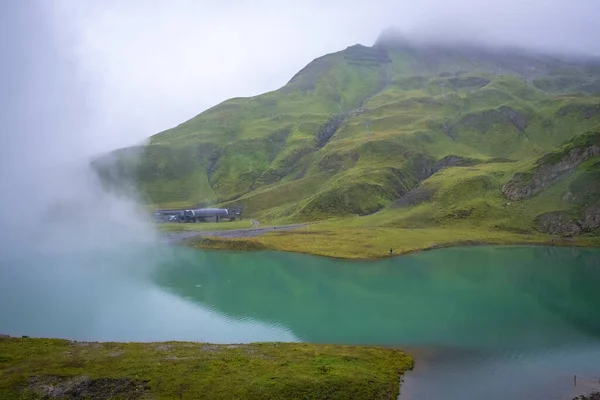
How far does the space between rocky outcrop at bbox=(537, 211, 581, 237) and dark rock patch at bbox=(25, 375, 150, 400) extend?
115758mm

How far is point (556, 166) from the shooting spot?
14075 cm

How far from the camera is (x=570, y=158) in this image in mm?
140125

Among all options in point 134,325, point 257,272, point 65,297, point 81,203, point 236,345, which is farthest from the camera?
point 81,203

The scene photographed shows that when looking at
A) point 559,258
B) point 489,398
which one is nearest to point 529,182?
point 559,258

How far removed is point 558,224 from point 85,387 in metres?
122

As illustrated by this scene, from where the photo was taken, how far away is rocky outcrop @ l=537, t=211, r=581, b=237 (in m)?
119

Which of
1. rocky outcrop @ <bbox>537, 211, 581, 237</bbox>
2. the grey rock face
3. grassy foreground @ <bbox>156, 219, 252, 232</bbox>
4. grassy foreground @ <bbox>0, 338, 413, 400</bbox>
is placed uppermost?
the grey rock face

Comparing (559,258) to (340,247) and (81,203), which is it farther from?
(81,203)

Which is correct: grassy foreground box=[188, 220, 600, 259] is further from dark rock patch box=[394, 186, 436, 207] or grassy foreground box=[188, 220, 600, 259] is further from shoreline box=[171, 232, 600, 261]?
dark rock patch box=[394, 186, 436, 207]

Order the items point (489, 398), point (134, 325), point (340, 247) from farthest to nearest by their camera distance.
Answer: point (340, 247)
point (134, 325)
point (489, 398)

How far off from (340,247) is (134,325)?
203 feet

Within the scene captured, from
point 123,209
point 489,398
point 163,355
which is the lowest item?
point 489,398

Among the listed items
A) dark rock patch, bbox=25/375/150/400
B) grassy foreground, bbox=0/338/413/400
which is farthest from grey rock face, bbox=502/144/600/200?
dark rock patch, bbox=25/375/150/400

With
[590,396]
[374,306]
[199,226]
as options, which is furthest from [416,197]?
[590,396]
